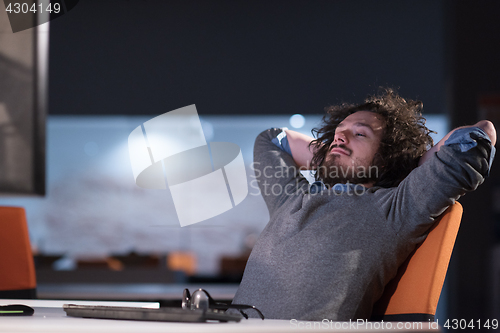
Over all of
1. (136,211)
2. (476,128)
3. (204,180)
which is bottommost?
(136,211)

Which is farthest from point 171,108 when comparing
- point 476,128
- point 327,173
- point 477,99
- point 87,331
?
point 87,331

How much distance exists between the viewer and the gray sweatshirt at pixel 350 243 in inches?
39.1

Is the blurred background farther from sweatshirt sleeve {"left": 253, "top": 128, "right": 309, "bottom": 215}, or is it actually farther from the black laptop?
the black laptop

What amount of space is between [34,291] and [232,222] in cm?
337

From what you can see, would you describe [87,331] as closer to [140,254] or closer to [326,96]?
[326,96]

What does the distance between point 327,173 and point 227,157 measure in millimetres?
3766

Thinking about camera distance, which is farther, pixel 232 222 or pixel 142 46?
pixel 232 222

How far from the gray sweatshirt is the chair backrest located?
27 millimetres

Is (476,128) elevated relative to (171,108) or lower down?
lower down

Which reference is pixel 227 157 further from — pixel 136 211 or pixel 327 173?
pixel 327 173

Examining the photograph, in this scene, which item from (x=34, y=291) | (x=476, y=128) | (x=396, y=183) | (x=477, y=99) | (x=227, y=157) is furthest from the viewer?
(x=227, y=157)

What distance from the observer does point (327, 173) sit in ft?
4.33

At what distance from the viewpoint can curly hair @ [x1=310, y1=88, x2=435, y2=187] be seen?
4.15ft

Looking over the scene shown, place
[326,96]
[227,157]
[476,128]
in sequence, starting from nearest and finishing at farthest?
[476,128], [326,96], [227,157]
